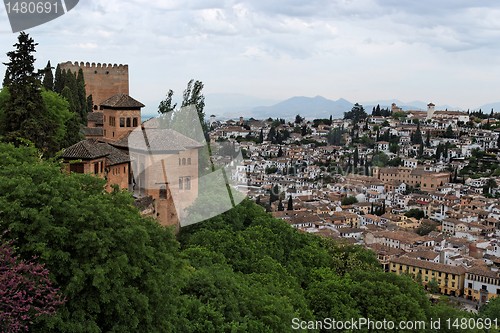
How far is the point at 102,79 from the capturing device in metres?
36.6

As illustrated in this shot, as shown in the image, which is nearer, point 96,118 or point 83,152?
point 83,152

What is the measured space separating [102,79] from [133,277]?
28664mm

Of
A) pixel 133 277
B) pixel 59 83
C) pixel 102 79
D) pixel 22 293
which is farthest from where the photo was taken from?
pixel 102 79

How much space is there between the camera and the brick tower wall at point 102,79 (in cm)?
3634

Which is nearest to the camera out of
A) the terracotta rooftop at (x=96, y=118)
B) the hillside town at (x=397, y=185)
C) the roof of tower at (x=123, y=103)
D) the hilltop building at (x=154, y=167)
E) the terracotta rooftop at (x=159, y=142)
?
the hilltop building at (x=154, y=167)

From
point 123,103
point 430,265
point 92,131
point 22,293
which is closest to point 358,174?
point 430,265

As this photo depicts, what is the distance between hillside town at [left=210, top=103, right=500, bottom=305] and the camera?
4903 cm

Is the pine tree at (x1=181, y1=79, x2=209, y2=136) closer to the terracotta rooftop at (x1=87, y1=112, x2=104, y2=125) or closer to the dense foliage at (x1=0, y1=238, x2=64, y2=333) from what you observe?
the terracotta rooftop at (x1=87, y1=112, x2=104, y2=125)

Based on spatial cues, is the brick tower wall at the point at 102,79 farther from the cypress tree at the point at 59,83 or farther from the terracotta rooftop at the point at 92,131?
the terracotta rooftop at the point at 92,131

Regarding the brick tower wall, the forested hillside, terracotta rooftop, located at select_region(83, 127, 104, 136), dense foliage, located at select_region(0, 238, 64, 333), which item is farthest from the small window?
the brick tower wall

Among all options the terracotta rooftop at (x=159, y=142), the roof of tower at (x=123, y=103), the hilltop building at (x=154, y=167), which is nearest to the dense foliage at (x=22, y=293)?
the hilltop building at (x=154, y=167)

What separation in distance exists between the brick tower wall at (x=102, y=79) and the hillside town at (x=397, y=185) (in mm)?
21755

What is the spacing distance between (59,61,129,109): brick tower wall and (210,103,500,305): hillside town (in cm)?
2175

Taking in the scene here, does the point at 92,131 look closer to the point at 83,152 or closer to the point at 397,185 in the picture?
the point at 83,152
